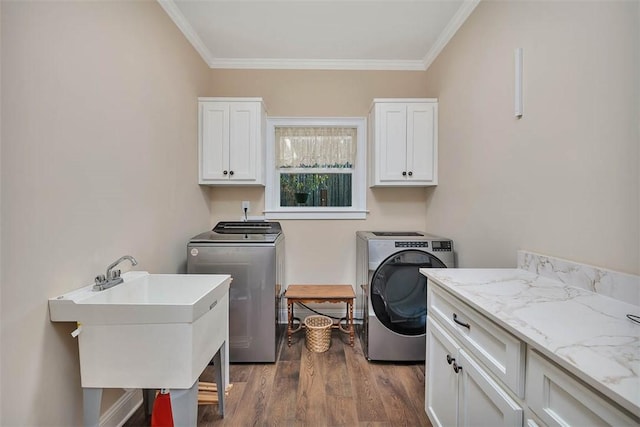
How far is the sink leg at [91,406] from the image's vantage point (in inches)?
47.4

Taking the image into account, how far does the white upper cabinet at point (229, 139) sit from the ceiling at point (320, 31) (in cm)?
53

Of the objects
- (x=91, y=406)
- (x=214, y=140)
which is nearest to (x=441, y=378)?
(x=91, y=406)

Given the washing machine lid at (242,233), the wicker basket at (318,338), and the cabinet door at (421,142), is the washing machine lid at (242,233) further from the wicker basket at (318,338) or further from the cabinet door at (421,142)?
the cabinet door at (421,142)

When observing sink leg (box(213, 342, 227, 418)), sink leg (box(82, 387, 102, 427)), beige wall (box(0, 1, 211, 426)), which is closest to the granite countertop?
sink leg (box(213, 342, 227, 418))

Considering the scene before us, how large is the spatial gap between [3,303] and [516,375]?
1.71 m

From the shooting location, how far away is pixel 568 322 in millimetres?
863

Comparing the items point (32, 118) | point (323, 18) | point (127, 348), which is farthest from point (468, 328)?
point (323, 18)

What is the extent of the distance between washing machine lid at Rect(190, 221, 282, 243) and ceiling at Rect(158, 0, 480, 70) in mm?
1626

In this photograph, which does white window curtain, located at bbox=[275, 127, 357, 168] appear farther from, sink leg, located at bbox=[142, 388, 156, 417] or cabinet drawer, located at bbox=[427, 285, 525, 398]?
sink leg, located at bbox=[142, 388, 156, 417]

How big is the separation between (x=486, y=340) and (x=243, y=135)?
2.39 meters

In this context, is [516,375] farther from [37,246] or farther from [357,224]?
[357,224]

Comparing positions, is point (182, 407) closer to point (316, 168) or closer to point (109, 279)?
point (109, 279)

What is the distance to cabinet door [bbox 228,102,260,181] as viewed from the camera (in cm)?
265

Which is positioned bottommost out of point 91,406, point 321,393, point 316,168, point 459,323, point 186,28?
point 321,393
